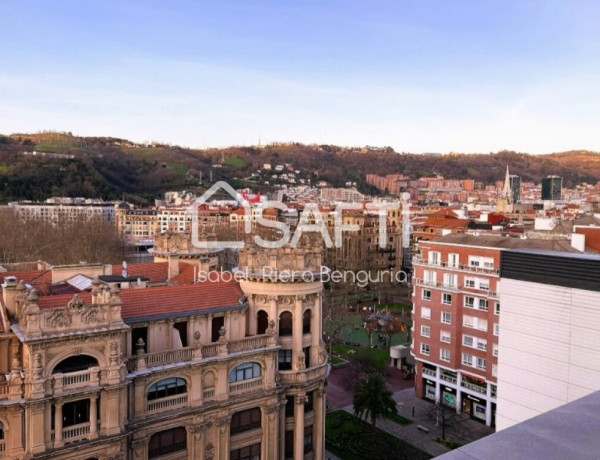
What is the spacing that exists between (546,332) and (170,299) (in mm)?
18356

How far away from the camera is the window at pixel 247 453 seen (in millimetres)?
27656

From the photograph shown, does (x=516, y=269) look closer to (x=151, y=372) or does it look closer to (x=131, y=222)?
(x=151, y=372)

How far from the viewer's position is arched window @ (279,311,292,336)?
29.8m

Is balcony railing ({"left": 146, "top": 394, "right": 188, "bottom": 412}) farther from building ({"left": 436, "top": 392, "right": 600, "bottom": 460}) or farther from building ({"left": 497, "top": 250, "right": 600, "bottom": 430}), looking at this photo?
building ({"left": 436, "top": 392, "right": 600, "bottom": 460})

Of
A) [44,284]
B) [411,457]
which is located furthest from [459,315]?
[44,284]

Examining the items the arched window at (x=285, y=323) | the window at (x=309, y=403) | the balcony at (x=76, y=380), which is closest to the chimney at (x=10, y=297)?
the balcony at (x=76, y=380)

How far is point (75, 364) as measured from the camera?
22734mm

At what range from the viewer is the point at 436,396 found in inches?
1848

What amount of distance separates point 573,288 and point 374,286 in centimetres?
8099

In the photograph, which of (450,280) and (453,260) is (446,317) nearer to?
(450,280)

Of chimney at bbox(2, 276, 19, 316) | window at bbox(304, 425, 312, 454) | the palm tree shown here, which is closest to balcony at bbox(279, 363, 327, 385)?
window at bbox(304, 425, 312, 454)

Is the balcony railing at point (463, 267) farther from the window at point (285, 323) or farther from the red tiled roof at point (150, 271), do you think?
the red tiled roof at point (150, 271)

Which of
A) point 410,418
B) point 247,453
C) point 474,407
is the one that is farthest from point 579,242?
point 247,453

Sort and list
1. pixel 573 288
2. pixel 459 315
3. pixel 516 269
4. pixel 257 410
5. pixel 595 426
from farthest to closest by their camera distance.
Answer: pixel 459 315 → pixel 257 410 → pixel 516 269 → pixel 573 288 → pixel 595 426
